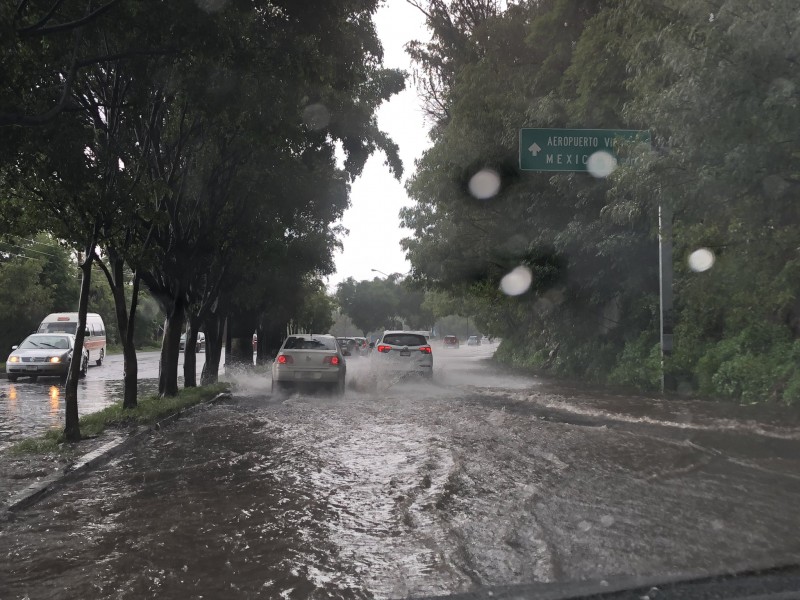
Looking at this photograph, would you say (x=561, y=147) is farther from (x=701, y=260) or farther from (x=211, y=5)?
(x=211, y=5)

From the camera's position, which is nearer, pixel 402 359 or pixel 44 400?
pixel 44 400

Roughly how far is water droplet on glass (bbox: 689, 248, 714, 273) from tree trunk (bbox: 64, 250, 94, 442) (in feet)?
41.4

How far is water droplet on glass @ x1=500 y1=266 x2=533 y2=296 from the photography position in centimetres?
2272

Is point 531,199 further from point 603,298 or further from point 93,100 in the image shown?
point 93,100

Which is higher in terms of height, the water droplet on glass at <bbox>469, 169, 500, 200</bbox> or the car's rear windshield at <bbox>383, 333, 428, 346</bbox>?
the water droplet on glass at <bbox>469, 169, 500, 200</bbox>

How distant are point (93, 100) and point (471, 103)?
34.8ft

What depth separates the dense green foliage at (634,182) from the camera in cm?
967

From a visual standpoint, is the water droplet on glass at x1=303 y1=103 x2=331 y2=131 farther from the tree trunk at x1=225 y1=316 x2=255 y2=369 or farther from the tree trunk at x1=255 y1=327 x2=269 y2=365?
the tree trunk at x1=255 y1=327 x2=269 y2=365

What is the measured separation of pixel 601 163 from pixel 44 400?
43.4 ft

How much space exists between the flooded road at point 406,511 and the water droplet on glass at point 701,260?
577cm

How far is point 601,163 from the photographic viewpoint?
48.6 feet

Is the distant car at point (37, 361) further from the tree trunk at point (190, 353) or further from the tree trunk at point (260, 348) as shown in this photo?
the tree trunk at point (260, 348)

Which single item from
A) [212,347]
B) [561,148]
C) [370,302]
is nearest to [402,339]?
[212,347]

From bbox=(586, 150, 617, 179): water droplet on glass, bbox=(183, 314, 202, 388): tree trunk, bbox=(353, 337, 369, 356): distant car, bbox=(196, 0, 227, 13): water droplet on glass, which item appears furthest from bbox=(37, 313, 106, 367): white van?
bbox=(196, 0, 227, 13): water droplet on glass
